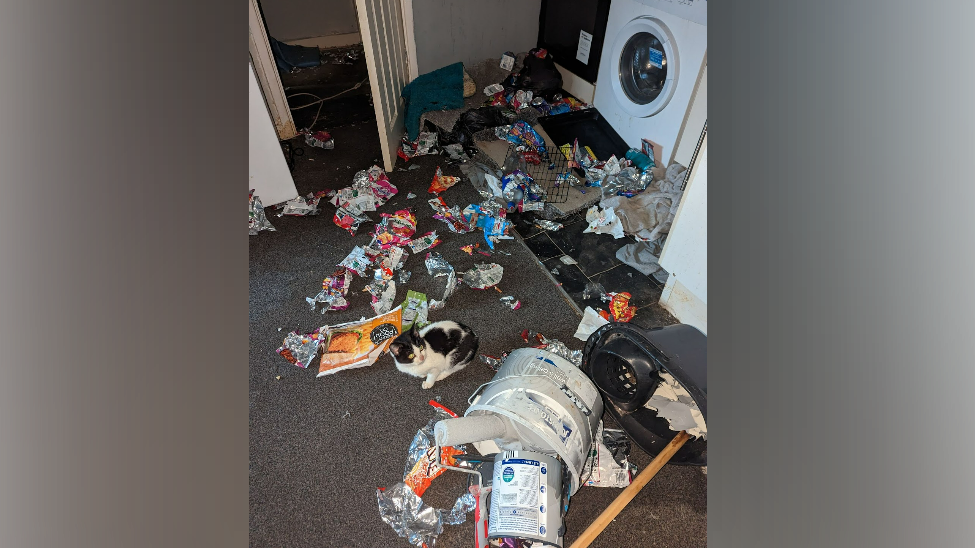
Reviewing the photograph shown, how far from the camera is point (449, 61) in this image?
3912 mm

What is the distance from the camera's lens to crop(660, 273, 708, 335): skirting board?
2232 mm

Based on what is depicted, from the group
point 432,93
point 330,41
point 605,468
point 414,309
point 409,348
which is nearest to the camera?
point 605,468

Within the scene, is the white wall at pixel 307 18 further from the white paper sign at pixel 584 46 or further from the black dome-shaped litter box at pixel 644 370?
the black dome-shaped litter box at pixel 644 370

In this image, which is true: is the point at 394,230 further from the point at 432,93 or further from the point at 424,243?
the point at 432,93

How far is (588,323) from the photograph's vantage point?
242 cm

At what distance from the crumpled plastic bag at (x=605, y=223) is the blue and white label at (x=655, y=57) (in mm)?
1006

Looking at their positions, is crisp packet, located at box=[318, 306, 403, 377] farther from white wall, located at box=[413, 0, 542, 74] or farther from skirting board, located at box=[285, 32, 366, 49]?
skirting board, located at box=[285, 32, 366, 49]

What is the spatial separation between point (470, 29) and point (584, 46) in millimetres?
950

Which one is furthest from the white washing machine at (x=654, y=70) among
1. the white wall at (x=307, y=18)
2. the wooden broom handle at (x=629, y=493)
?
the white wall at (x=307, y=18)

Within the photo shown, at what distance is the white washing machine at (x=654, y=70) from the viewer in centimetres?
263

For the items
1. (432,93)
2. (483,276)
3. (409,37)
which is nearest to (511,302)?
(483,276)
